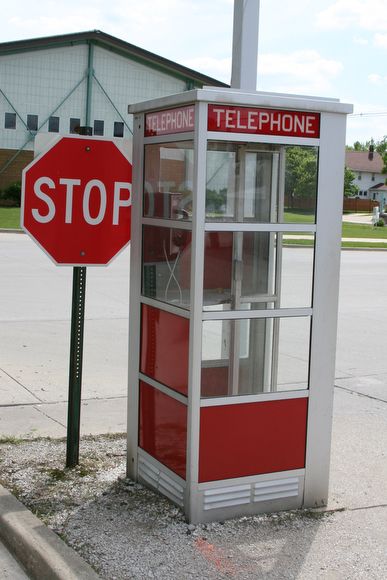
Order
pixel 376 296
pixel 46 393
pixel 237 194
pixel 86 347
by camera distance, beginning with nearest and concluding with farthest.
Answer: pixel 237 194 → pixel 46 393 → pixel 86 347 → pixel 376 296

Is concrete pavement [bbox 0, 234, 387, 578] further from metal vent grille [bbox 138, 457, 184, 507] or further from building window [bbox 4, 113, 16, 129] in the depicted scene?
building window [bbox 4, 113, 16, 129]

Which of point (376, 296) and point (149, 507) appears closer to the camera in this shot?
point (149, 507)

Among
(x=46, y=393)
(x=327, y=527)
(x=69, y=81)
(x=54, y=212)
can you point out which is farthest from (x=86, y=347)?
(x=69, y=81)

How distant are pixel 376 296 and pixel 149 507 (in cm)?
1111

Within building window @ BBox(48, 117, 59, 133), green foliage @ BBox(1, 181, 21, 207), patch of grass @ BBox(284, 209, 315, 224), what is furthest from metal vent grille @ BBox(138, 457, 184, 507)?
green foliage @ BBox(1, 181, 21, 207)

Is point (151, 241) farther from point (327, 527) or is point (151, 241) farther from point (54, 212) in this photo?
point (327, 527)

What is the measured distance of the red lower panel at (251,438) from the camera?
4.36 m

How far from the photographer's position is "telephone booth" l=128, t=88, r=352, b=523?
169 inches

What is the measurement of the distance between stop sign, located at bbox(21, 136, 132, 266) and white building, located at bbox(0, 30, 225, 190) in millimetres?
44517

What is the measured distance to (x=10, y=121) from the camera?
1944 inches

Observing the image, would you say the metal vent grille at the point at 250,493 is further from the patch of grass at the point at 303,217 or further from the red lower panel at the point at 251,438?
the patch of grass at the point at 303,217

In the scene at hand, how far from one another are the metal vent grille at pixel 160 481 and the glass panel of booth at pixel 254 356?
1.68 feet

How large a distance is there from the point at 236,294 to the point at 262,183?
2.03 feet

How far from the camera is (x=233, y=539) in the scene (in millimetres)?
4250
